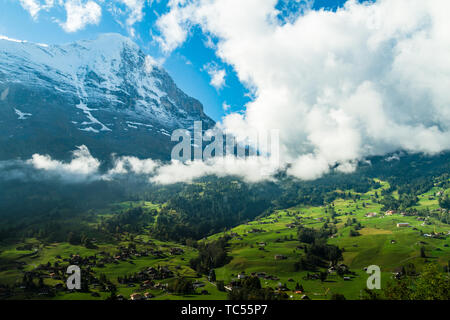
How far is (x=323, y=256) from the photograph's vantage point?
7082 inches

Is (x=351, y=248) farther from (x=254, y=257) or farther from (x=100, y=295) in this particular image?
(x=100, y=295)

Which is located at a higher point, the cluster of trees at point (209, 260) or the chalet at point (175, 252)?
the chalet at point (175, 252)

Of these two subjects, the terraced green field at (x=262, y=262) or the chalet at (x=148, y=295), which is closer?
the chalet at (x=148, y=295)

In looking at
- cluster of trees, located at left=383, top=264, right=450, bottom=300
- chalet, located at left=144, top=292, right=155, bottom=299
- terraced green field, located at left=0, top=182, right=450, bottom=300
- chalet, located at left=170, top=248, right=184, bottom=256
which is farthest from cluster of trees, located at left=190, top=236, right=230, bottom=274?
cluster of trees, located at left=383, top=264, right=450, bottom=300

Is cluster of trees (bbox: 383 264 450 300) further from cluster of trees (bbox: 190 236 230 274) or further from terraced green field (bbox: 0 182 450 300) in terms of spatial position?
cluster of trees (bbox: 190 236 230 274)

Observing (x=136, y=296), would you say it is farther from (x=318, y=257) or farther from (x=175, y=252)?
(x=318, y=257)

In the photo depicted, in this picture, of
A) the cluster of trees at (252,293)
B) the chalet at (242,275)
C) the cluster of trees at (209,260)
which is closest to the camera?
the cluster of trees at (252,293)

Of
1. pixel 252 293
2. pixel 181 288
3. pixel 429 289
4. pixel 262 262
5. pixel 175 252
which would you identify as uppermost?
pixel 429 289

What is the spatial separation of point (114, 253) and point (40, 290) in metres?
62.8

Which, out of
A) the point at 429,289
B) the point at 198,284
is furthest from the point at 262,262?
the point at 429,289

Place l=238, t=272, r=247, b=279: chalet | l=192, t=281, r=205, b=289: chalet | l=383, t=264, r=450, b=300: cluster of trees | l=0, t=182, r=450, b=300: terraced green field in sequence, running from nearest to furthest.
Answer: l=383, t=264, r=450, b=300: cluster of trees, l=0, t=182, r=450, b=300: terraced green field, l=192, t=281, r=205, b=289: chalet, l=238, t=272, r=247, b=279: chalet

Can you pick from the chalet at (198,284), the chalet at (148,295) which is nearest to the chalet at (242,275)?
the chalet at (198,284)

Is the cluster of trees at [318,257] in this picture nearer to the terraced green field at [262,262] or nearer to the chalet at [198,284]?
the terraced green field at [262,262]
